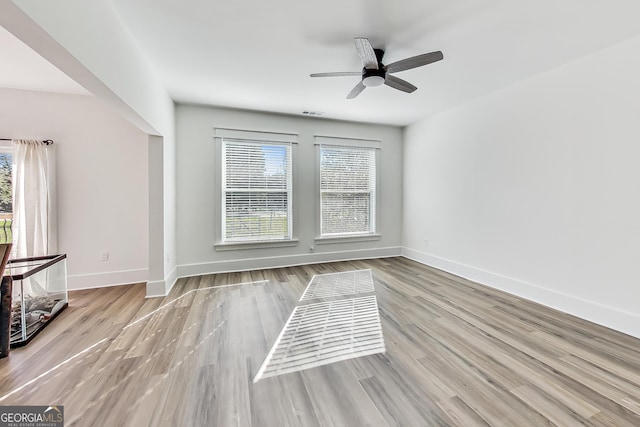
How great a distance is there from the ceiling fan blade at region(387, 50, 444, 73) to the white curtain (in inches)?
163

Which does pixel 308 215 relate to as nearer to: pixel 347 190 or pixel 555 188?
pixel 347 190

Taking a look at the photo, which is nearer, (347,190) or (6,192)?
(6,192)

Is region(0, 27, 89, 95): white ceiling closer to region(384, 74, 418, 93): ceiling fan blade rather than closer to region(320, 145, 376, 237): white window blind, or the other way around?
region(384, 74, 418, 93): ceiling fan blade

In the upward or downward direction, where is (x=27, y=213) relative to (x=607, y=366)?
upward

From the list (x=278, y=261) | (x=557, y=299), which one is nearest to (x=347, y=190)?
(x=278, y=261)

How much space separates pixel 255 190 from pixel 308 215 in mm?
1014

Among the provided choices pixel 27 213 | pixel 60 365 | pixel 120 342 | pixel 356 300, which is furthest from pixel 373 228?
pixel 27 213

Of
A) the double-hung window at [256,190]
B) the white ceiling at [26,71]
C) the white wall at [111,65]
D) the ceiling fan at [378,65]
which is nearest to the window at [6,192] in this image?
the white ceiling at [26,71]

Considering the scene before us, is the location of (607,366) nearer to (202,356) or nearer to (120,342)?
(202,356)

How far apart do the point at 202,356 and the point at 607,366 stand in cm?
297

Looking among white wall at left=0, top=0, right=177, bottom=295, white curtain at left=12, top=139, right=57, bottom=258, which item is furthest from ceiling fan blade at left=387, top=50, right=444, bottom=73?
white curtain at left=12, top=139, right=57, bottom=258

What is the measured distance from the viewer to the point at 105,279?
3391 millimetres

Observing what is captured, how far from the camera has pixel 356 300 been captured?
296 cm

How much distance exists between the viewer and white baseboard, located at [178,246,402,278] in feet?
12.7
